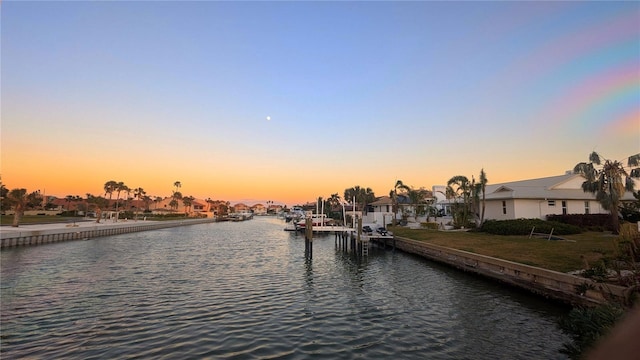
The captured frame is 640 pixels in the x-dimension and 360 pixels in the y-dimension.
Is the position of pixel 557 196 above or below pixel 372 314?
above

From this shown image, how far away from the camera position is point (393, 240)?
4009cm

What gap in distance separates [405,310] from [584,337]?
8383 mm

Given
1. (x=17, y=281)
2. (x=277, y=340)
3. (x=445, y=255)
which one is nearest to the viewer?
(x=277, y=340)

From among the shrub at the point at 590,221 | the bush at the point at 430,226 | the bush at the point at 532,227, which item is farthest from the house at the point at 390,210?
the shrub at the point at 590,221

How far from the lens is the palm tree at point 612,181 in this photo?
30.9 m

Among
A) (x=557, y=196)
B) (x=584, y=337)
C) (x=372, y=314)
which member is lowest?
(x=372, y=314)

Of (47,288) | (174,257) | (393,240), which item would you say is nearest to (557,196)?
(393,240)

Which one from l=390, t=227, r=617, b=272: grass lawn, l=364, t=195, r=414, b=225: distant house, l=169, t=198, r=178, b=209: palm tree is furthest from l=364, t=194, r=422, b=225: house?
l=169, t=198, r=178, b=209: palm tree

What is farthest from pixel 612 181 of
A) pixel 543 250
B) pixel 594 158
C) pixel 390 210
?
pixel 390 210

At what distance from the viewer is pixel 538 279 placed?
17953 mm

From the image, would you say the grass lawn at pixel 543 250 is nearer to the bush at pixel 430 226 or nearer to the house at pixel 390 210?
the bush at pixel 430 226

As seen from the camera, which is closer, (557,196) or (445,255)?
(445,255)

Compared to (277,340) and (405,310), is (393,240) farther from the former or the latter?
(277,340)

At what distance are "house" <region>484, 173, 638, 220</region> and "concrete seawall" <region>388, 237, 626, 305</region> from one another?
1513cm
